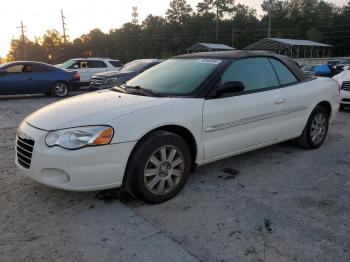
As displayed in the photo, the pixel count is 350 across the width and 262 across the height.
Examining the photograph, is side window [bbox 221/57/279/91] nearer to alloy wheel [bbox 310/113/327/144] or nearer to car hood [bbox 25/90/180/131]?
car hood [bbox 25/90/180/131]

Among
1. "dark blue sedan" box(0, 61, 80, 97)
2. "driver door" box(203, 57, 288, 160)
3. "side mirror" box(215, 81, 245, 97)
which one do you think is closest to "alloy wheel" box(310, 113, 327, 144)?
"driver door" box(203, 57, 288, 160)

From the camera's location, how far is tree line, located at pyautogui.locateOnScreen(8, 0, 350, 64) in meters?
73.1

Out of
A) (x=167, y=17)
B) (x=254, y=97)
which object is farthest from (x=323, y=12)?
(x=254, y=97)

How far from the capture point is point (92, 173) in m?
3.33

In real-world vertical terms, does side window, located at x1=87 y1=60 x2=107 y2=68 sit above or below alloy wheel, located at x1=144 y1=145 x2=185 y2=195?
above

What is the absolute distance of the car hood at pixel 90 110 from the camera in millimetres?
3473

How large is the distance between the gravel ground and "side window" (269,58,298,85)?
1.19m

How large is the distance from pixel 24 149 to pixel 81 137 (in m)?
0.71

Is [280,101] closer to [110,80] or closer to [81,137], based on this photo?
[81,137]

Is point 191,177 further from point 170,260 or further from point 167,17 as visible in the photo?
point 167,17

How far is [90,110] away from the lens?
146 inches

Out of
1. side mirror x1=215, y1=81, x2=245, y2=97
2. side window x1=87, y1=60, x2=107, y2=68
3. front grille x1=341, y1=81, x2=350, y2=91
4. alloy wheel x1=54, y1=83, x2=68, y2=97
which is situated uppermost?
side mirror x1=215, y1=81, x2=245, y2=97

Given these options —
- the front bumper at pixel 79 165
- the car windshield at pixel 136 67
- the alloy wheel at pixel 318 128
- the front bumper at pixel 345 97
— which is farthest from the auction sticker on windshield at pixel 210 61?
the car windshield at pixel 136 67

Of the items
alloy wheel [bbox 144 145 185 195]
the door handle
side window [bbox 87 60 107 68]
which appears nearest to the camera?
alloy wheel [bbox 144 145 185 195]
